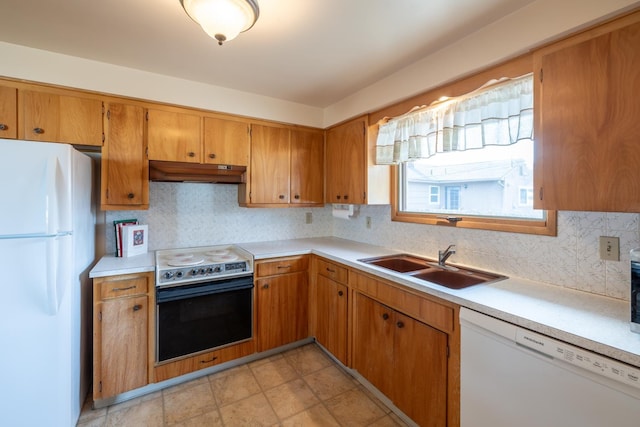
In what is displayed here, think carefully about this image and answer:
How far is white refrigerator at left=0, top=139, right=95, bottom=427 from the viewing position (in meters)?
1.42

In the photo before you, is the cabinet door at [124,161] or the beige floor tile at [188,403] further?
the cabinet door at [124,161]

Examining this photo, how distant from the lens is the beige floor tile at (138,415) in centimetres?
178

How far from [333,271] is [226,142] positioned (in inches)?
59.8

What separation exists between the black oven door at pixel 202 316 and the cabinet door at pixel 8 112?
4.63 ft

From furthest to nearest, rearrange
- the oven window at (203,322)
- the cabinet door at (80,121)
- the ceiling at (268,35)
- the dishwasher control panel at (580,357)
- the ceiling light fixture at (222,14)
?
1. the oven window at (203,322)
2. the cabinet door at (80,121)
3. the ceiling at (268,35)
4. the ceiling light fixture at (222,14)
5. the dishwasher control panel at (580,357)

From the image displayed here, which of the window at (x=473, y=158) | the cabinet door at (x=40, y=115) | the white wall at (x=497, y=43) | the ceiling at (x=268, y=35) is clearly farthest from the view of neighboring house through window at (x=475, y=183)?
the cabinet door at (x=40, y=115)

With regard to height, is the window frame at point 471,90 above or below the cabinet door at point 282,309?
above

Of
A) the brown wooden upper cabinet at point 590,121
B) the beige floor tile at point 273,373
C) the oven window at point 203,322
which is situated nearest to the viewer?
the brown wooden upper cabinet at point 590,121

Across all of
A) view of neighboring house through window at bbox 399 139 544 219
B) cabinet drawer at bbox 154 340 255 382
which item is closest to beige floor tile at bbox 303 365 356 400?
cabinet drawer at bbox 154 340 255 382

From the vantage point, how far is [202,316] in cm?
217

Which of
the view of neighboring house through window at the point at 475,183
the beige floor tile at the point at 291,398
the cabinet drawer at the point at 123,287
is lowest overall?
the beige floor tile at the point at 291,398

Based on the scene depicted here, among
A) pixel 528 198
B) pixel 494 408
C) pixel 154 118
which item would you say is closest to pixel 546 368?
pixel 494 408

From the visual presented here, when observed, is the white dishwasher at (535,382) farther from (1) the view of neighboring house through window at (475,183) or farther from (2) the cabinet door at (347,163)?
(2) the cabinet door at (347,163)

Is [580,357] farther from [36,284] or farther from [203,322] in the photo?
[36,284]
